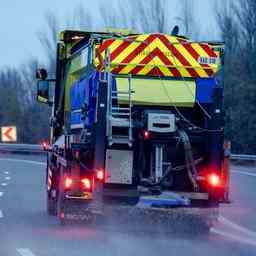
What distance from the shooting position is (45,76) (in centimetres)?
1714

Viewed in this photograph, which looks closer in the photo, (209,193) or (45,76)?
(209,193)

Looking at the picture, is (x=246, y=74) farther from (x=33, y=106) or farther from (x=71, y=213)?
(x=71, y=213)

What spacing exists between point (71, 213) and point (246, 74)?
3346cm

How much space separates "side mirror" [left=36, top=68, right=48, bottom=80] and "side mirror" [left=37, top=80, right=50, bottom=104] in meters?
0.19

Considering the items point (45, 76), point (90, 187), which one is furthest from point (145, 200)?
point (45, 76)

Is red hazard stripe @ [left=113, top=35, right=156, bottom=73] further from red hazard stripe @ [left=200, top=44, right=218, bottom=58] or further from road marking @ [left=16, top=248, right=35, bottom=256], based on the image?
road marking @ [left=16, top=248, right=35, bottom=256]

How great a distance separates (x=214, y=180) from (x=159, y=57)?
1973mm

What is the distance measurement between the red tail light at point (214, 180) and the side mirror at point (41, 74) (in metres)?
5.18

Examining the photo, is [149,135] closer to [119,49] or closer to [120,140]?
[120,140]

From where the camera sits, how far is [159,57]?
13.1 m

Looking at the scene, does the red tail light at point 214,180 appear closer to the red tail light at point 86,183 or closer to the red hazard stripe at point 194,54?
the red hazard stripe at point 194,54

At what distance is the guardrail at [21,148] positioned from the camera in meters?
45.0

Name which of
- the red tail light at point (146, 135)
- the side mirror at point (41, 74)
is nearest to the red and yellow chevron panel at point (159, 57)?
the red tail light at point (146, 135)

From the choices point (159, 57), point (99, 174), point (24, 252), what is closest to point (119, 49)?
point (159, 57)
